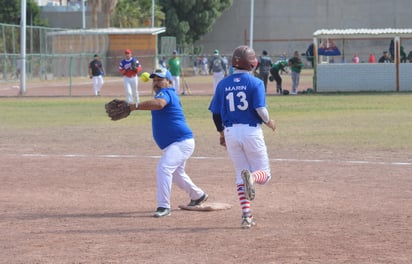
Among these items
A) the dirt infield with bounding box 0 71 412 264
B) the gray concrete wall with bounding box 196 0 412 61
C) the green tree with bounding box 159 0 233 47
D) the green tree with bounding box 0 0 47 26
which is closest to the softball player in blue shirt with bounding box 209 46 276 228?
the dirt infield with bounding box 0 71 412 264

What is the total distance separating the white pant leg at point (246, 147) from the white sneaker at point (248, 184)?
0.36m

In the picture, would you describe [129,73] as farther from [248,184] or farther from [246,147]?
[248,184]

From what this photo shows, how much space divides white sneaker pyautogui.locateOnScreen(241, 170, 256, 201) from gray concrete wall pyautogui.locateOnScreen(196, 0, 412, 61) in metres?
69.0

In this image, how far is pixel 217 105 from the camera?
9328 mm

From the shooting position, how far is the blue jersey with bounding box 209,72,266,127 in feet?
29.7

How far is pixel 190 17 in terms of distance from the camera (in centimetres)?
8250

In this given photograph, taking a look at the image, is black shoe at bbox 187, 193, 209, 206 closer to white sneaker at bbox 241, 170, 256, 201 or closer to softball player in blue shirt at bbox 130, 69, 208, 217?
softball player in blue shirt at bbox 130, 69, 208, 217

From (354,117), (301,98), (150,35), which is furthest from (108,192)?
(150,35)

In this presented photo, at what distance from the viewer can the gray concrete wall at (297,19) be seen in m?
79.4

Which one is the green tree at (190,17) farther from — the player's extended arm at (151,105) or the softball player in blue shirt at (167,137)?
the player's extended arm at (151,105)

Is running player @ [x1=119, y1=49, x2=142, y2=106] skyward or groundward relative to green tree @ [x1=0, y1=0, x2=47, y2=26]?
groundward

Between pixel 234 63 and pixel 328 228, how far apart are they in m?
2.00

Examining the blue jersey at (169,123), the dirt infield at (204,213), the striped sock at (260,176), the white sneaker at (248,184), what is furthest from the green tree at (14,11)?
the white sneaker at (248,184)

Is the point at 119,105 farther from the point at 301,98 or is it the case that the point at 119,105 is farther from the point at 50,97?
the point at 50,97
